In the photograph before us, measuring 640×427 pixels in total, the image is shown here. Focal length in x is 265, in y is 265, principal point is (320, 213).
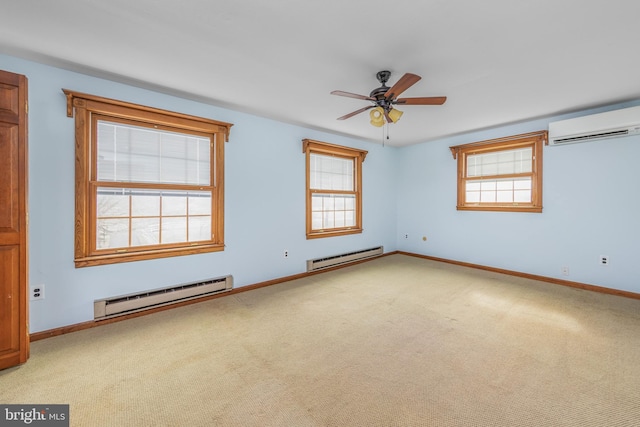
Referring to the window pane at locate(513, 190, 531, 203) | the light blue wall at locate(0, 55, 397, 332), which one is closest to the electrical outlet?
the light blue wall at locate(0, 55, 397, 332)

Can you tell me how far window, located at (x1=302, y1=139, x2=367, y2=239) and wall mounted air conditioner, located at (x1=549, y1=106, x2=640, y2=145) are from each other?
301 cm

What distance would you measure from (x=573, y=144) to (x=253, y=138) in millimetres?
4669

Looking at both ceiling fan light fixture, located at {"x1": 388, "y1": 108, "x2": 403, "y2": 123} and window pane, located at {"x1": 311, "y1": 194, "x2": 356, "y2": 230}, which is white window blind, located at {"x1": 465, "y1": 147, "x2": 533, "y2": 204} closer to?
window pane, located at {"x1": 311, "y1": 194, "x2": 356, "y2": 230}

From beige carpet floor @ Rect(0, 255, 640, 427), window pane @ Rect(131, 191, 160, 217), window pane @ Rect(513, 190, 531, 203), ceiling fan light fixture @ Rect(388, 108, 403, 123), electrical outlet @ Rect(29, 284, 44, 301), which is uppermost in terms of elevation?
ceiling fan light fixture @ Rect(388, 108, 403, 123)

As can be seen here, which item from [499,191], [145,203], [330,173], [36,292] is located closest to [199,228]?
[145,203]

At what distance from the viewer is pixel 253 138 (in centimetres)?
387

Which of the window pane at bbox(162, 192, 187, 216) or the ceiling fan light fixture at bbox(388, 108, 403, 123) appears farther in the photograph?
the window pane at bbox(162, 192, 187, 216)

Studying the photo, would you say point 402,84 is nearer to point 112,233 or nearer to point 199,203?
point 199,203

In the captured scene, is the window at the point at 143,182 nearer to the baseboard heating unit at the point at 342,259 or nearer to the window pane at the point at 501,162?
the baseboard heating unit at the point at 342,259

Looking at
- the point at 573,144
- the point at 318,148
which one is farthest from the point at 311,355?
the point at 573,144

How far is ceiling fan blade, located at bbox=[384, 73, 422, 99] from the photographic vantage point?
2.11 metres

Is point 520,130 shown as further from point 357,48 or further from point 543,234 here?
point 357,48
